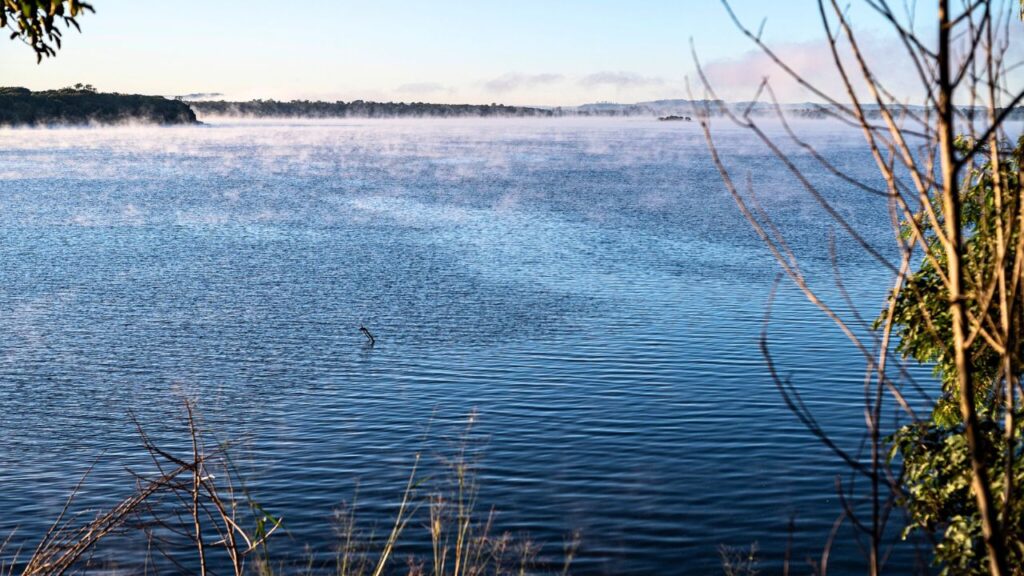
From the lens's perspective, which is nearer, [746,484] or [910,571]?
[910,571]

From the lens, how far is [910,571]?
20.1 m

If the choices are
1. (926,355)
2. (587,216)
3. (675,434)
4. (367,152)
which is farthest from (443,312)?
(367,152)

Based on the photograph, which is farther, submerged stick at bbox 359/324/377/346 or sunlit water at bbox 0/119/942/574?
submerged stick at bbox 359/324/377/346

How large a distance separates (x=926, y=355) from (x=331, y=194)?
88.5 metres

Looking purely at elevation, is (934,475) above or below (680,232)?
above

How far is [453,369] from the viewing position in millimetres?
33406

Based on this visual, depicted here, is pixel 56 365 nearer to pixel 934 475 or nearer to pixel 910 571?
pixel 910 571

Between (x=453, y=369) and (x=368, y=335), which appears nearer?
(x=453, y=369)

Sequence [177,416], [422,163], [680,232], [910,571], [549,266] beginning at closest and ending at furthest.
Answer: [910,571] → [177,416] → [549,266] → [680,232] → [422,163]

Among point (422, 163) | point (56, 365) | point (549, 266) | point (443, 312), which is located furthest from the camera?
point (422, 163)

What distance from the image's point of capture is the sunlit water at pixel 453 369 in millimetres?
22125

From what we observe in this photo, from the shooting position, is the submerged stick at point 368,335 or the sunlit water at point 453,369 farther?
the submerged stick at point 368,335

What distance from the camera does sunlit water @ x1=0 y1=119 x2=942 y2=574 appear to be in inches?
871

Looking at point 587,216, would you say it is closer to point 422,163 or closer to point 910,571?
point 910,571
